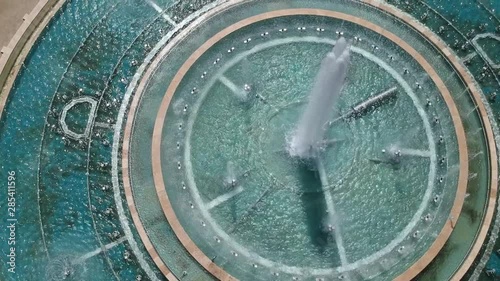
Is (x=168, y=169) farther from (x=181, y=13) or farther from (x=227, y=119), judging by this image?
(x=181, y=13)

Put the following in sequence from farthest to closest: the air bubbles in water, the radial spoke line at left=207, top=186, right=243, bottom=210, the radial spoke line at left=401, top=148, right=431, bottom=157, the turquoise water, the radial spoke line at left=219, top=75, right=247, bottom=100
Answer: the radial spoke line at left=219, top=75, right=247, bottom=100
the radial spoke line at left=401, top=148, right=431, bottom=157
the radial spoke line at left=207, top=186, right=243, bottom=210
the turquoise water
the air bubbles in water

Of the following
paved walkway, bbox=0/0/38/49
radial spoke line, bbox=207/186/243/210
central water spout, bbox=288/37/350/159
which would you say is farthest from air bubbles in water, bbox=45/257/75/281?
paved walkway, bbox=0/0/38/49

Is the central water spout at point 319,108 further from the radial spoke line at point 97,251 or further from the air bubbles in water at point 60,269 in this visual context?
the air bubbles in water at point 60,269

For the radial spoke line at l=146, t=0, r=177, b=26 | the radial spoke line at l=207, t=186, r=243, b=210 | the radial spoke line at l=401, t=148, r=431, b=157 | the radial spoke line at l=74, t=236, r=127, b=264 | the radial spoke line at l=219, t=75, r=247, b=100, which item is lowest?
the radial spoke line at l=74, t=236, r=127, b=264

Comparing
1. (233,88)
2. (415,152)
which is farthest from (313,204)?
(233,88)

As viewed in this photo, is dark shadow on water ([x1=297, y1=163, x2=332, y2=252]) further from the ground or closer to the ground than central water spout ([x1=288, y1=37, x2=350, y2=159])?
closer to the ground

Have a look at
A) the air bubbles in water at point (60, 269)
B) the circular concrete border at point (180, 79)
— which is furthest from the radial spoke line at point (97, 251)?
the circular concrete border at point (180, 79)

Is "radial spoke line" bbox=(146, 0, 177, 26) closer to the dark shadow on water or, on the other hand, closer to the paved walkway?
the paved walkway
